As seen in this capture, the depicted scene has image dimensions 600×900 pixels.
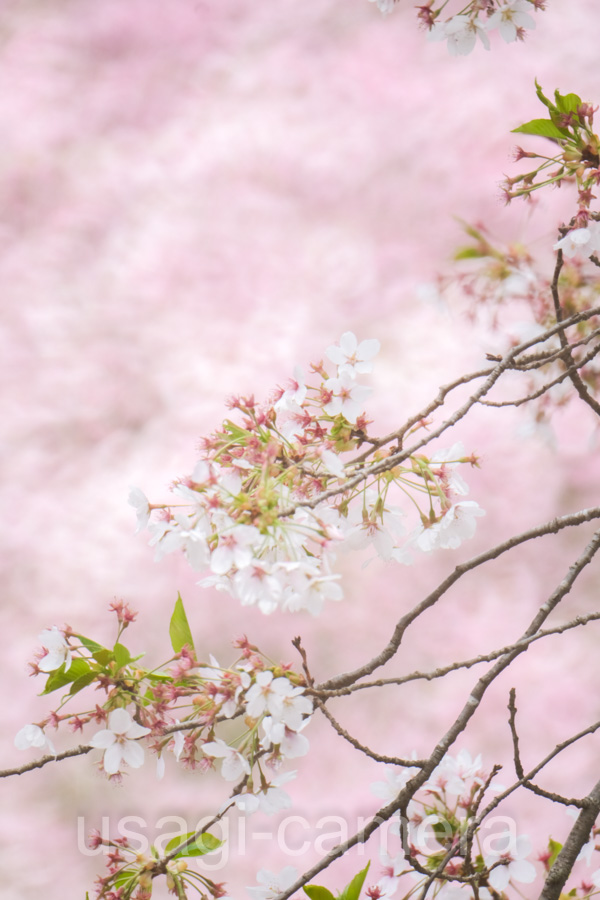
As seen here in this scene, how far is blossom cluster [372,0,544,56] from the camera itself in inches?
25.3

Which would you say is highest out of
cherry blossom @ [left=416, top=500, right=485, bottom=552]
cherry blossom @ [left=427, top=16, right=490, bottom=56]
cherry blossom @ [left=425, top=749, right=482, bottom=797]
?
cherry blossom @ [left=427, top=16, right=490, bottom=56]

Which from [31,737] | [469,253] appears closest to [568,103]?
[469,253]

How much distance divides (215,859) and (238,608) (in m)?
0.34

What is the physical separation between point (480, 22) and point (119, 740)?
22.3 inches

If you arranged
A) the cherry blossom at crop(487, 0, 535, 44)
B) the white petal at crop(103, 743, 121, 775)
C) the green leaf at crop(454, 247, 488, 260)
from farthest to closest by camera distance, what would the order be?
1. the green leaf at crop(454, 247, 488, 260)
2. the cherry blossom at crop(487, 0, 535, 44)
3. the white petal at crop(103, 743, 121, 775)

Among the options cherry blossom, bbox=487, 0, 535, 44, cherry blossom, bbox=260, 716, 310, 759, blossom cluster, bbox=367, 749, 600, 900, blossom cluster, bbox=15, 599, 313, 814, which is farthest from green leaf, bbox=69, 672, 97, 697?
cherry blossom, bbox=487, 0, 535, 44

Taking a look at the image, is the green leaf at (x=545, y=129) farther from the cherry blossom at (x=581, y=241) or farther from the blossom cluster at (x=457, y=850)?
the blossom cluster at (x=457, y=850)

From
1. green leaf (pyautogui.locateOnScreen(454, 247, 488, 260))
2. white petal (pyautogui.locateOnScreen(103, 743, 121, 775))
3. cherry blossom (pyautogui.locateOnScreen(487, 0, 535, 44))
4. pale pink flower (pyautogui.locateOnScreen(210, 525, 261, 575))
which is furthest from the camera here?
green leaf (pyautogui.locateOnScreen(454, 247, 488, 260))

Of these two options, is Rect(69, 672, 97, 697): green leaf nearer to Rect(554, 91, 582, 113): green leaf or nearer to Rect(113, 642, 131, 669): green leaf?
Rect(113, 642, 131, 669): green leaf

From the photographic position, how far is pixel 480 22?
67 centimetres

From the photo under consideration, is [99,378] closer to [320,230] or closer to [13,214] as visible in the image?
[13,214]

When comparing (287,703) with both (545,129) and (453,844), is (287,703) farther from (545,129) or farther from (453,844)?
(545,129)

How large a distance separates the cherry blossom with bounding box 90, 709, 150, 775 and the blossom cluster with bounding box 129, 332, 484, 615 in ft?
0.31

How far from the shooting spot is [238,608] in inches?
52.4
